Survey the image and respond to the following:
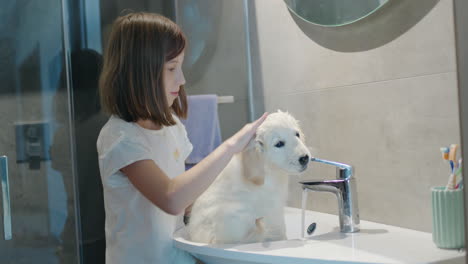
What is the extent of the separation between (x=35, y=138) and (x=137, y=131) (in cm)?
69

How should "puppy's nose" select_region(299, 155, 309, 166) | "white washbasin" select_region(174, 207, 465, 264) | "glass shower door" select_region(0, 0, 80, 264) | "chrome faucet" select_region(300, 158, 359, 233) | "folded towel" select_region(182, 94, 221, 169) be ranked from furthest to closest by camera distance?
"folded towel" select_region(182, 94, 221, 169), "glass shower door" select_region(0, 0, 80, 264), "chrome faucet" select_region(300, 158, 359, 233), "puppy's nose" select_region(299, 155, 309, 166), "white washbasin" select_region(174, 207, 465, 264)

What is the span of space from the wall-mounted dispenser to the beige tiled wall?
0.83m

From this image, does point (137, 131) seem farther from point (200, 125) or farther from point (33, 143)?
point (33, 143)

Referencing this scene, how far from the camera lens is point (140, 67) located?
116 centimetres

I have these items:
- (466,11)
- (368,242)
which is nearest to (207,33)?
(368,242)

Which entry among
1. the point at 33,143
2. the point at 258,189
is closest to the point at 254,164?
the point at 258,189

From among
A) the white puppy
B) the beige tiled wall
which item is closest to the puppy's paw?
the white puppy

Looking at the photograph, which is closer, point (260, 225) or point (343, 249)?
point (343, 249)

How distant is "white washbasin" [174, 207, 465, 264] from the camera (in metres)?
0.85

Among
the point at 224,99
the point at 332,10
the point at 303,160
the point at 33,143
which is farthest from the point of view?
the point at 224,99

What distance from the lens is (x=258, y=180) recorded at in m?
1.04

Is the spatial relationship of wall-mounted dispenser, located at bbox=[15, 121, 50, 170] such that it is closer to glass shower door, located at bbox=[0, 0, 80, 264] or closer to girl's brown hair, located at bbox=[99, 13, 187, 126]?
glass shower door, located at bbox=[0, 0, 80, 264]

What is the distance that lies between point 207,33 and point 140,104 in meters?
0.73

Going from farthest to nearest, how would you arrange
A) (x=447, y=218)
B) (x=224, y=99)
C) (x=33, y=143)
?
(x=224, y=99) < (x=33, y=143) < (x=447, y=218)
